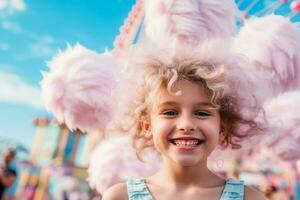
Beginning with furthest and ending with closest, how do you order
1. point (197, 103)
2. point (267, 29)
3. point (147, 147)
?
point (267, 29) < point (147, 147) < point (197, 103)

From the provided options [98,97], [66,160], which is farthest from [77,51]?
[66,160]

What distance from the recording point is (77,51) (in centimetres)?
119

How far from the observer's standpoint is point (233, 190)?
89 cm

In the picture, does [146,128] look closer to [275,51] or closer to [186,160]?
[186,160]

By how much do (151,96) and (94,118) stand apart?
0.34 m

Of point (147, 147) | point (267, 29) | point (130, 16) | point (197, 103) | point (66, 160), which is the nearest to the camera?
point (197, 103)

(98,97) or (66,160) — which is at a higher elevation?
(66,160)

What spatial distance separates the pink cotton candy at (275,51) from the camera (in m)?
1.10

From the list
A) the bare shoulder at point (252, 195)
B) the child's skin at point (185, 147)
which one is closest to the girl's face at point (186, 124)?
the child's skin at point (185, 147)

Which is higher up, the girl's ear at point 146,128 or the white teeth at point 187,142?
the girl's ear at point 146,128

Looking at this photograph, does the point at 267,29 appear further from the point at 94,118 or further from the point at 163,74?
the point at 94,118

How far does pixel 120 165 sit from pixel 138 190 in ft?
0.84

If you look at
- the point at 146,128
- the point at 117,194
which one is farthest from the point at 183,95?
the point at 117,194

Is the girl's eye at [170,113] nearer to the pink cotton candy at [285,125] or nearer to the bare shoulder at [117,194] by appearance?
the bare shoulder at [117,194]
